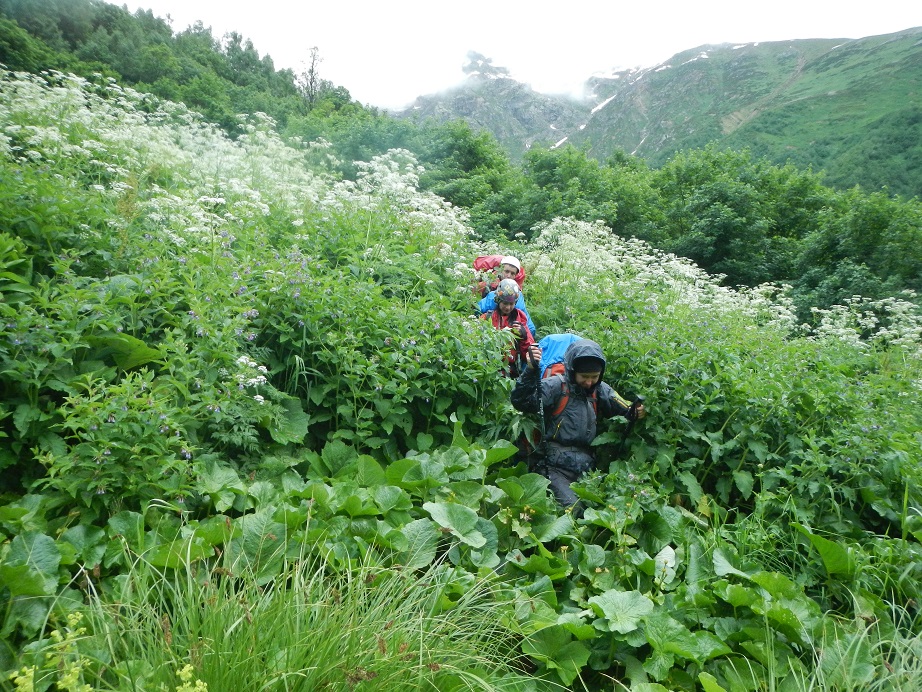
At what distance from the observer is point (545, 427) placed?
165 inches

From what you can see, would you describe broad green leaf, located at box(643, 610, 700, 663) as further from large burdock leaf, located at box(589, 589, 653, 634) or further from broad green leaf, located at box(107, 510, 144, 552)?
broad green leaf, located at box(107, 510, 144, 552)

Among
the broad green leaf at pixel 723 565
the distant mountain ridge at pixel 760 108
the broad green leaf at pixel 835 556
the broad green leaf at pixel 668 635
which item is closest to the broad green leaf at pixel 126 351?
the broad green leaf at pixel 668 635

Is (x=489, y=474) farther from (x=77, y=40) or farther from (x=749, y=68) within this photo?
(x=749, y=68)

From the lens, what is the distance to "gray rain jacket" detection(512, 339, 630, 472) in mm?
4141

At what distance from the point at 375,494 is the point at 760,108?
113 meters

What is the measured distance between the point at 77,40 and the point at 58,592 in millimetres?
25340

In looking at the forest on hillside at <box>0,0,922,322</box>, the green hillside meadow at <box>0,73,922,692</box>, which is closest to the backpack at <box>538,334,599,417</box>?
the green hillside meadow at <box>0,73,922,692</box>

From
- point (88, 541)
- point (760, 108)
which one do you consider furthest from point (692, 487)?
point (760, 108)

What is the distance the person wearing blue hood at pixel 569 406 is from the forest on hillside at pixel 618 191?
10651mm

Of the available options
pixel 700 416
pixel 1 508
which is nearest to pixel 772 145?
pixel 700 416

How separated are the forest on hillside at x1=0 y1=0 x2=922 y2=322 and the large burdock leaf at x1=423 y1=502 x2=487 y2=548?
12.2m

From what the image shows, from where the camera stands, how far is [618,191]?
1809 cm

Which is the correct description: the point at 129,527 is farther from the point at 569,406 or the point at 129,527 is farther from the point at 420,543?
the point at 569,406

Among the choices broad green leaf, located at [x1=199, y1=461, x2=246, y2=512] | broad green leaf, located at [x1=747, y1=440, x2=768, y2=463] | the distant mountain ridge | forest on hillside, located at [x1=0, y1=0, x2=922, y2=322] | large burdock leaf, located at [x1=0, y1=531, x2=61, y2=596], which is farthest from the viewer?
the distant mountain ridge
